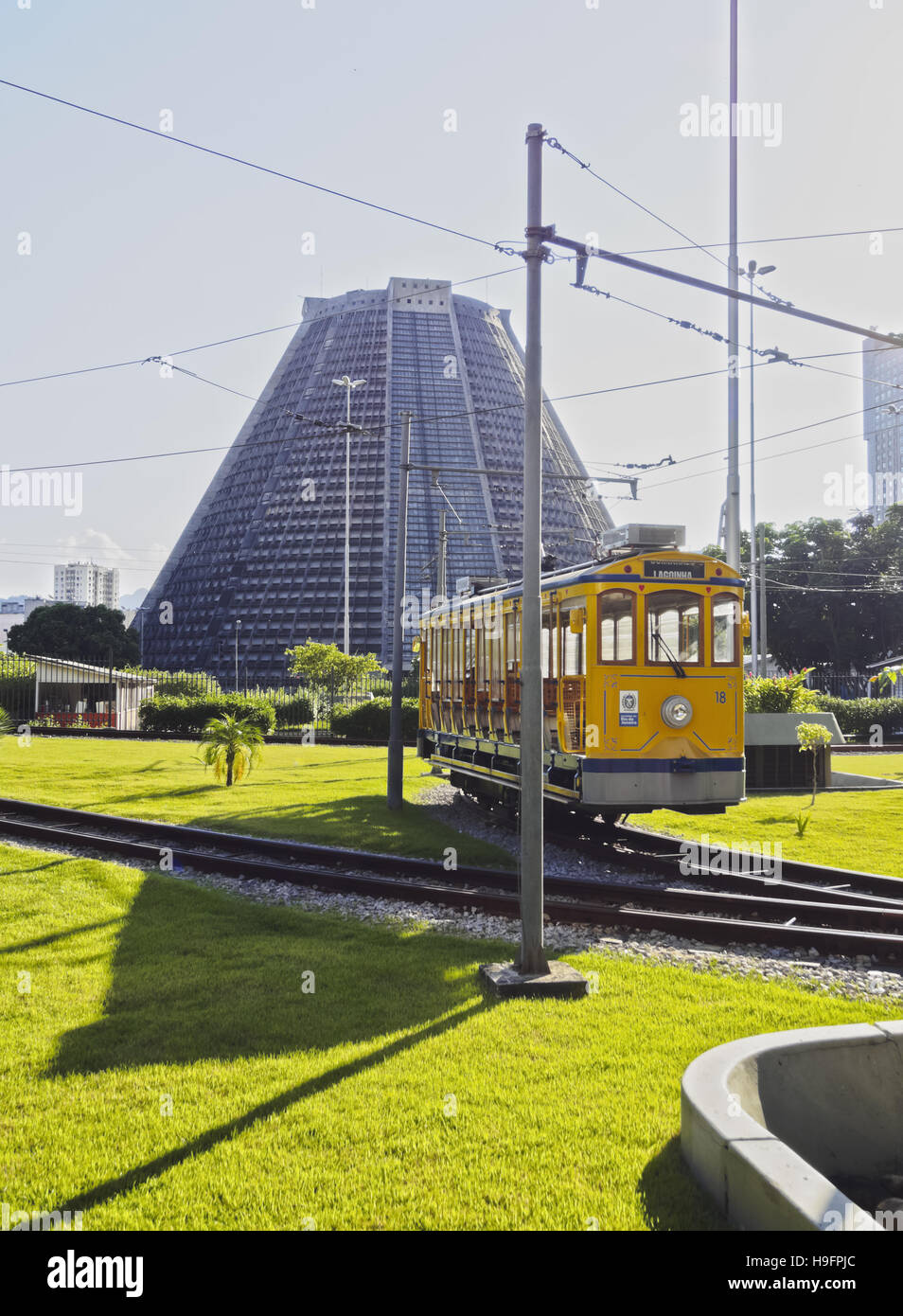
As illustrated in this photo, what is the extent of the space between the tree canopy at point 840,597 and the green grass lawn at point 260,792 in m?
44.3

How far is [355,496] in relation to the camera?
110m

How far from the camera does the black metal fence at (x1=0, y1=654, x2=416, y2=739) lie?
1640 inches

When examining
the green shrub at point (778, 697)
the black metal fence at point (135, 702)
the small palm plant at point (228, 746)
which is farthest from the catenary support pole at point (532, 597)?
the black metal fence at point (135, 702)

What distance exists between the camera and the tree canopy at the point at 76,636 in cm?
8762

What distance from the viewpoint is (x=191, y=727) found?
A: 137ft

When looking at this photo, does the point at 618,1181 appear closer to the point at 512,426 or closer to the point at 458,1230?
the point at 458,1230

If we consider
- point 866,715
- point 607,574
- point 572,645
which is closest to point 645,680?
point 572,645

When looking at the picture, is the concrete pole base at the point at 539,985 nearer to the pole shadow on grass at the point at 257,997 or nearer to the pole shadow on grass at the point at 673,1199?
the pole shadow on grass at the point at 257,997

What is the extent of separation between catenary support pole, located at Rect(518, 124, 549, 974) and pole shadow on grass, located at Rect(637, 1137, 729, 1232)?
3.20m

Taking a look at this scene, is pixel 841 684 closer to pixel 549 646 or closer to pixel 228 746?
pixel 228 746

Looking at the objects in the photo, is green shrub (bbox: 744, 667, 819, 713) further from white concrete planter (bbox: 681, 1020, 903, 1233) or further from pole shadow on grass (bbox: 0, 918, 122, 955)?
white concrete planter (bbox: 681, 1020, 903, 1233)

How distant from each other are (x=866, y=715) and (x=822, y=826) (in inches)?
1164
